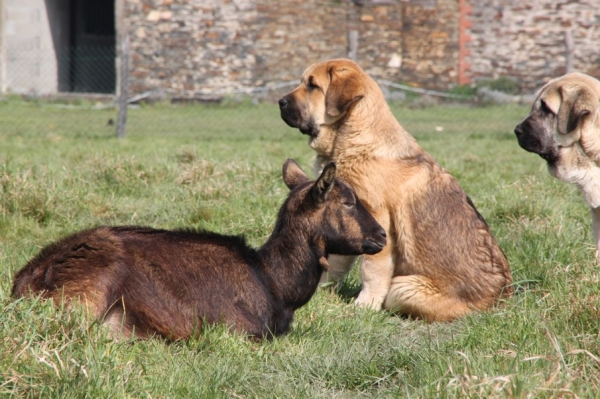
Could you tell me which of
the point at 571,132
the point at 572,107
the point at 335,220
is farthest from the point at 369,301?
the point at 572,107

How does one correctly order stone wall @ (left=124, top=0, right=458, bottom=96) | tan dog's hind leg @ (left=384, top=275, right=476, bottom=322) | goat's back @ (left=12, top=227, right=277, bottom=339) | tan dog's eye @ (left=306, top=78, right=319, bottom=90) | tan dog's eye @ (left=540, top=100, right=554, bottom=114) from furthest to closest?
1. stone wall @ (left=124, top=0, right=458, bottom=96)
2. tan dog's eye @ (left=306, top=78, right=319, bottom=90)
3. tan dog's eye @ (left=540, top=100, right=554, bottom=114)
4. tan dog's hind leg @ (left=384, top=275, right=476, bottom=322)
5. goat's back @ (left=12, top=227, right=277, bottom=339)

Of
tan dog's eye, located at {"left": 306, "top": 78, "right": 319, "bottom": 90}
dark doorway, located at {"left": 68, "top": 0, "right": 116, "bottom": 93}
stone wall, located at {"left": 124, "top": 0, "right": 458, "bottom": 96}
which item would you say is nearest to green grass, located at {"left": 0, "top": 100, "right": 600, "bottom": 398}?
tan dog's eye, located at {"left": 306, "top": 78, "right": 319, "bottom": 90}

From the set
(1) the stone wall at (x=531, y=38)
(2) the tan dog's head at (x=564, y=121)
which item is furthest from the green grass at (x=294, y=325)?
(1) the stone wall at (x=531, y=38)

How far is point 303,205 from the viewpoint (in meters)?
5.02

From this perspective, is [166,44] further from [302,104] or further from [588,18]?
[302,104]

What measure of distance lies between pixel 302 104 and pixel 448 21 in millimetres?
18304

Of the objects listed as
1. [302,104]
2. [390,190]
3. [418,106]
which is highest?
[302,104]

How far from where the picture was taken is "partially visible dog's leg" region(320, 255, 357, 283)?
6121mm

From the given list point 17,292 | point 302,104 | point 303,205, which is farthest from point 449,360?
point 302,104

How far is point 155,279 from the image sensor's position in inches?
182

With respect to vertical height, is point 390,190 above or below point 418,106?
above

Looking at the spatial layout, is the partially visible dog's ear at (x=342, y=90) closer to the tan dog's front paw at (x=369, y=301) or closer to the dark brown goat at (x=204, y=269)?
the dark brown goat at (x=204, y=269)

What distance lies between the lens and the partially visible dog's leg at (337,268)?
612 cm

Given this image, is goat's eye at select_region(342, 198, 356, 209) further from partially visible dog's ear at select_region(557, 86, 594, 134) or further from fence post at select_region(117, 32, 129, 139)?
fence post at select_region(117, 32, 129, 139)
